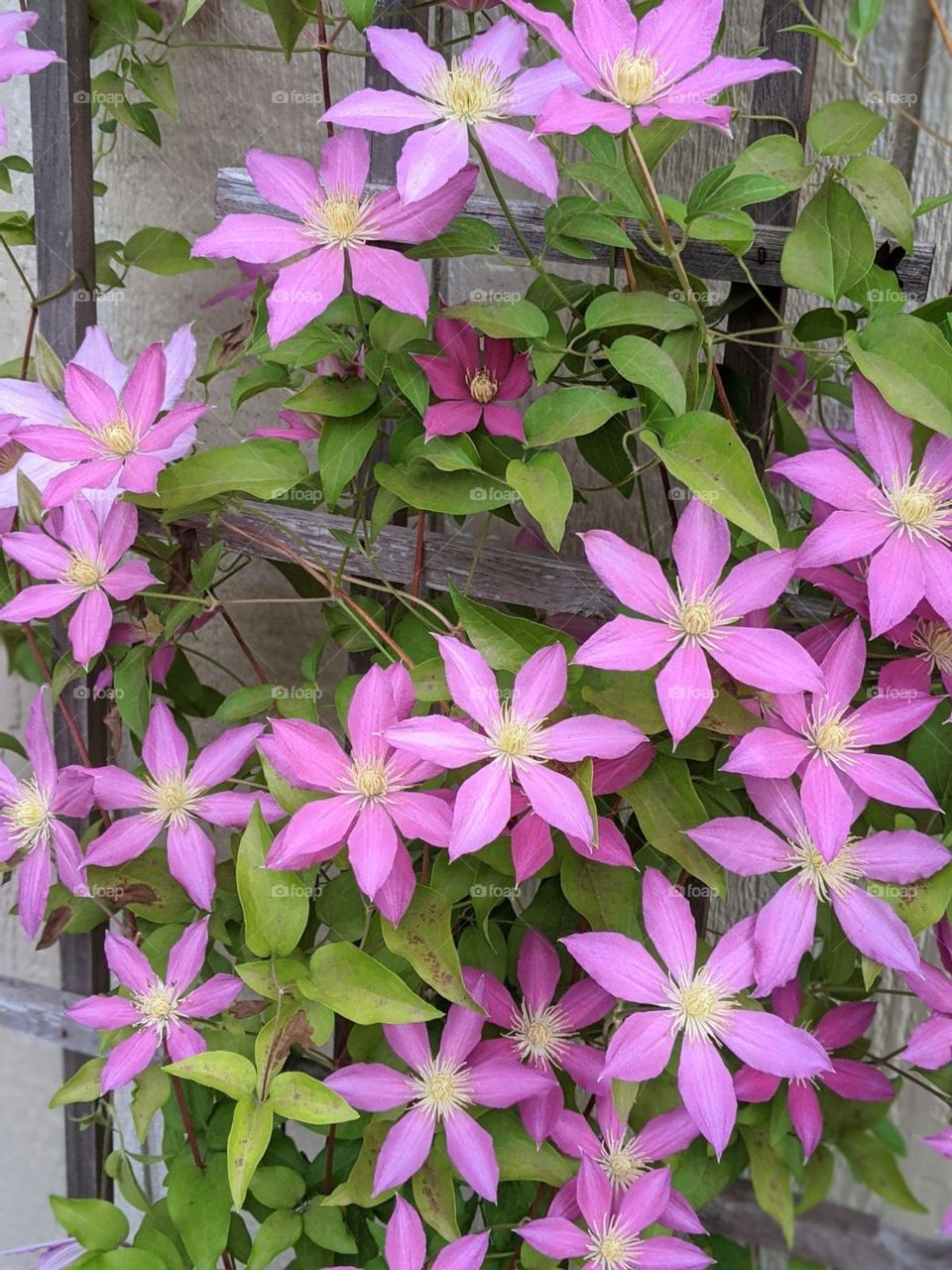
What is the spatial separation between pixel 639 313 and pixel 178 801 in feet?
1.31

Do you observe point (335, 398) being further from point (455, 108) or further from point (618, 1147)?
point (618, 1147)

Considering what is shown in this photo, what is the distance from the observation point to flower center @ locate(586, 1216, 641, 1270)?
672 millimetres

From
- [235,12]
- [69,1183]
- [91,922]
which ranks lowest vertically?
[69,1183]

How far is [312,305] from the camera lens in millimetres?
529

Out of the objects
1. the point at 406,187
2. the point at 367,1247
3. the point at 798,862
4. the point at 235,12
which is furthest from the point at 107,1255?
the point at 235,12

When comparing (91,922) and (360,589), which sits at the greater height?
(360,589)

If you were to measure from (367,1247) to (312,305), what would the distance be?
602 mm

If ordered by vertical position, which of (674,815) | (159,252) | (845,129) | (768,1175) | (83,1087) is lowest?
(768,1175)

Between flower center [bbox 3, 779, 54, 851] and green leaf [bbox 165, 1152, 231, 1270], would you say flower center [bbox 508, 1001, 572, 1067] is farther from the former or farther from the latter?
flower center [bbox 3, 779, 54, 851]

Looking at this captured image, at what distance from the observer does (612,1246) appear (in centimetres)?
67

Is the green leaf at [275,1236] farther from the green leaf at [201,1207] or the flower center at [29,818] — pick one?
the flower center at [29,818]

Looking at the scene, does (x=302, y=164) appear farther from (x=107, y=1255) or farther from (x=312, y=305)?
(x=107, y=1255)

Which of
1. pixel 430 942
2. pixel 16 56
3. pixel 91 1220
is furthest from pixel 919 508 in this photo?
pixel 91 1220

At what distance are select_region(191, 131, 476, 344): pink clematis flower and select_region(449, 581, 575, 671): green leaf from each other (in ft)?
0.51
